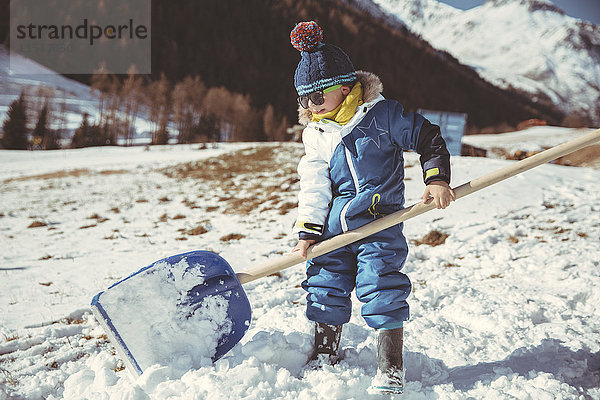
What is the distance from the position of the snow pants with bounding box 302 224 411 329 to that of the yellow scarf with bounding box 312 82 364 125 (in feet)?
1.80

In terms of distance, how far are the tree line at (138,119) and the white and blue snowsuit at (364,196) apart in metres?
39.0

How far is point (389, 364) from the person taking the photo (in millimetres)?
1651

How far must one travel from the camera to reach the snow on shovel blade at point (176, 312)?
1.75 metres

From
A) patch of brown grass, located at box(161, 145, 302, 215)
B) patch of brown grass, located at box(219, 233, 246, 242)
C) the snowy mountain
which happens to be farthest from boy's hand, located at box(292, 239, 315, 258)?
the snowy mountain

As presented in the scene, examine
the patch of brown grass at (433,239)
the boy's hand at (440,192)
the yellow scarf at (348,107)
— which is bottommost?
the patch of brown grass at (433,239)

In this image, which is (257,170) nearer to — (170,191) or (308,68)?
(170,191)

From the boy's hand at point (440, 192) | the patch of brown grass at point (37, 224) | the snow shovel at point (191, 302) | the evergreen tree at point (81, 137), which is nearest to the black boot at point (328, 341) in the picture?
the snow shovel at point (191, 302)

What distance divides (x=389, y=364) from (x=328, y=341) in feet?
1.13

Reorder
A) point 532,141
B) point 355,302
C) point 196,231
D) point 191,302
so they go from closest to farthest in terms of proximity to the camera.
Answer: point 191,302 < point 355,302 < point 196,231 < point 532,141

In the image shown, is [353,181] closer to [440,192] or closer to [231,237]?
[440,192]

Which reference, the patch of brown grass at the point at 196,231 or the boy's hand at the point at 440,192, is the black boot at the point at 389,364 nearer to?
the boy's hand at the point at 440,192

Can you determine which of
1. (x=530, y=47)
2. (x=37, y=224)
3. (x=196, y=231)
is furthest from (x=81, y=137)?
(x=530, y=47)

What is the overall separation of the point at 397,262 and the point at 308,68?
3.24 ft

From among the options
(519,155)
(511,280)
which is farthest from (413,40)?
(511,280)
